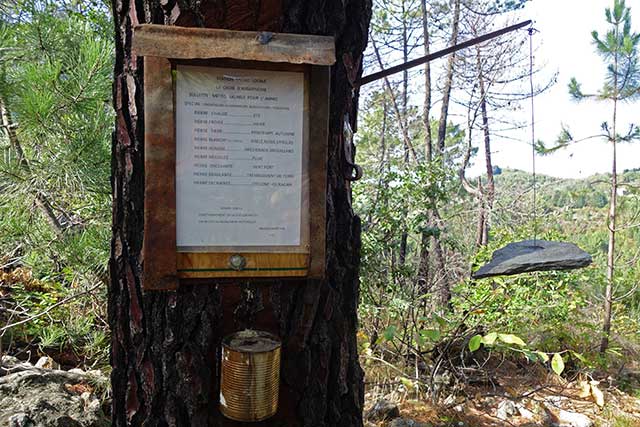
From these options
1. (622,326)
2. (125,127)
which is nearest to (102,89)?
(125,127)

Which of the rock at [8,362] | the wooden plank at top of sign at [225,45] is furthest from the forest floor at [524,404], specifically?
the wooden plank at top of sign at [225,45]

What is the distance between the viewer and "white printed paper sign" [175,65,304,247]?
0.98 meters

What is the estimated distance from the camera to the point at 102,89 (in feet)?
6.57

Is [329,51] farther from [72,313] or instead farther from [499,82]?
[499,82]

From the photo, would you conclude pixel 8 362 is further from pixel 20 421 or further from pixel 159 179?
pixel 159 179

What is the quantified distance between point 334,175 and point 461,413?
2.51 metres

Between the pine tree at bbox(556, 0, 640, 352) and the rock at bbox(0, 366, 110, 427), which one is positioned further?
the pine tree at bbox(556, 0, 640, 352)

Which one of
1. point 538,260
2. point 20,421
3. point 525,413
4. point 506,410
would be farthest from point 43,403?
point 525,413

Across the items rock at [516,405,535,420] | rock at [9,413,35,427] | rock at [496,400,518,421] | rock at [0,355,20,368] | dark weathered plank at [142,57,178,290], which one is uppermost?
dark weathered plank at [142,57,178,290]

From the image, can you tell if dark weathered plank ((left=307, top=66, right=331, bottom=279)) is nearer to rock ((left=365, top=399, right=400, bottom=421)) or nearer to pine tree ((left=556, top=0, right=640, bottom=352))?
rock ((left=365, top=399, right=400, bottom=421))

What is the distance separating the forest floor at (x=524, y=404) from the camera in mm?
2936

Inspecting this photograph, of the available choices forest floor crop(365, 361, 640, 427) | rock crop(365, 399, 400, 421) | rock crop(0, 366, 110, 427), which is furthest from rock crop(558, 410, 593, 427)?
rock crop(0, 366, 110, 427)

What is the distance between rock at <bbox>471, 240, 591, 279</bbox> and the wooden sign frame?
153 centimetres

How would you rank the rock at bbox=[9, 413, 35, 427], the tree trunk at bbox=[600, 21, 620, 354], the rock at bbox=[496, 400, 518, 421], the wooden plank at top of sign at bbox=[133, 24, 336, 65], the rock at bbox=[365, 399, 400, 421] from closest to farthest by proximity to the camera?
the wooden plank at top of sign at bbox=[133, 24, 336, 65] < the rock at bbox=[9, 413, 35, 427] < the rock at bbox=[365, 399, 400, 421] < the rock at bbox=[496, 400, 518, 421] < the tree trunk at bbox=[600, 21, 620, 354]
